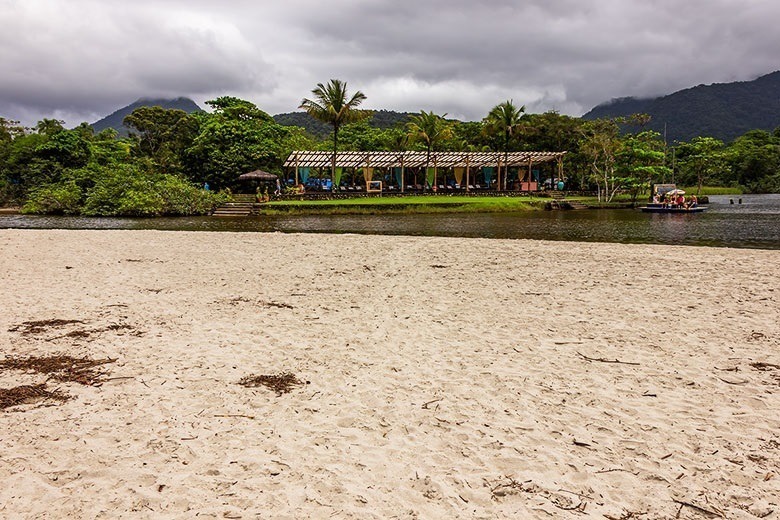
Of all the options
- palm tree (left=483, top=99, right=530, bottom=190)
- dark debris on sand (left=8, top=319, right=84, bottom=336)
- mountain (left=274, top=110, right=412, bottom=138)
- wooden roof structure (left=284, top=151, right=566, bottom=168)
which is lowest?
dark debris on sand (left=8, top=319, right=84, bottom=336)

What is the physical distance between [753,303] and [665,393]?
472 cm

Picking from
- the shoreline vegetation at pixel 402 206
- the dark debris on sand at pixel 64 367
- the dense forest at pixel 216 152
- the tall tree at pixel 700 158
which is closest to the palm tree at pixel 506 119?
the dense forest at pixel 216 152

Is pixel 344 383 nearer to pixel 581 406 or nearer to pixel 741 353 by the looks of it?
pixel 581 406

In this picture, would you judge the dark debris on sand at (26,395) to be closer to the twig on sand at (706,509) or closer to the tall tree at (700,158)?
the twig on sand at (706,509)

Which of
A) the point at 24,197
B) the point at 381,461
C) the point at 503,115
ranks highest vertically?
the point at 503,115

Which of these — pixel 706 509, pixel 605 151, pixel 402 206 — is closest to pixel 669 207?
pixel 605 151

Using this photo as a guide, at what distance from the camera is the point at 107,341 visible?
585 cm

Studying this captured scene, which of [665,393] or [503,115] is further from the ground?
[503,115]

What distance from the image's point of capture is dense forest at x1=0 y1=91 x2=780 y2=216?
34.1 metres

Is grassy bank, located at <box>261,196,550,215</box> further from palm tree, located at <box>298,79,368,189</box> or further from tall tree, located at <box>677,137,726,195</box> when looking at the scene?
tall tree, located at <box>677,137,726,195</box>

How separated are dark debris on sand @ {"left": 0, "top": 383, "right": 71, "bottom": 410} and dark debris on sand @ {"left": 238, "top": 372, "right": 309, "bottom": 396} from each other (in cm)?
161

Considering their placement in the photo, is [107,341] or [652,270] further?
[652,270]

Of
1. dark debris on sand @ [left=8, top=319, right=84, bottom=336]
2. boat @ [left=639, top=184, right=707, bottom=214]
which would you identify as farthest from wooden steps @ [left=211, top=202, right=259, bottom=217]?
boat @ [left=639, top=184, right=707, bottom=214]

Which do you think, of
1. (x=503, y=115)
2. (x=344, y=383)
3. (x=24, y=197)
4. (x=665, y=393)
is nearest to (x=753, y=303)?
(x=665, y=393)
